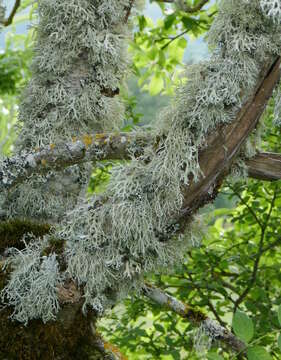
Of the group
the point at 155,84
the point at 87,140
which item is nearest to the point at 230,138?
the point at 87,140

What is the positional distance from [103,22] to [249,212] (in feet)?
4.23

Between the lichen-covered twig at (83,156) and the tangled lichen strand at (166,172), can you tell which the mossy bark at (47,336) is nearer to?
the tangled lichen strand at (166,172)

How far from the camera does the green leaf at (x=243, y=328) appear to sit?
0.89m

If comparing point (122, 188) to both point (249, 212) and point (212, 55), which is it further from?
point (249, 212)

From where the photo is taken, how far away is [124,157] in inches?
51.7

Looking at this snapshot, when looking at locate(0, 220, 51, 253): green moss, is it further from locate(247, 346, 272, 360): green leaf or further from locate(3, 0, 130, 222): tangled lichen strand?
locate(247, 346, 272, 360): green leaf

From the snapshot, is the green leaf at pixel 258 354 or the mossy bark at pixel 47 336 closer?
the green leaf at pixel 258 354

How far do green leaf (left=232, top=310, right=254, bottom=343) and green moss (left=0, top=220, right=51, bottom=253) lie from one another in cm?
69

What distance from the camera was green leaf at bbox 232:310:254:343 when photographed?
35.1 inches

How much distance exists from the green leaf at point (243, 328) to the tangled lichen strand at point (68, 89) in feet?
2.47

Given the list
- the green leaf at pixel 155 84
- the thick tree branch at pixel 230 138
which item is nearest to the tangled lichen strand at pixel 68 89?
the thick tree branch at pixel 230 138

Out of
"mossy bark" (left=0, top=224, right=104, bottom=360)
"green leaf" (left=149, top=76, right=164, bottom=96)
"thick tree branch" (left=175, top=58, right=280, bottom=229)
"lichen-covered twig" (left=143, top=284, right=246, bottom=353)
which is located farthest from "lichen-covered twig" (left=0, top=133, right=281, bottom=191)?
"green leaf" (left=149, top=76, right=164, bottom=96)

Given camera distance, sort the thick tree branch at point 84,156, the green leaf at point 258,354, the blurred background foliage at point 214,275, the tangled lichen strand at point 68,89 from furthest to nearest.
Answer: the blurred background foliage at point 214,275 → the tangled lichen strand at point 68,89 → the thick tree branch at point 84,156 → the green leaf at point 258,354

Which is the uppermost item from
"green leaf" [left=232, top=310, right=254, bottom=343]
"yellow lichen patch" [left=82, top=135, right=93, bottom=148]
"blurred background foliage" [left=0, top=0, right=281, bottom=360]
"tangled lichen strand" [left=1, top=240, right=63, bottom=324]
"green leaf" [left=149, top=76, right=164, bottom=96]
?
"yellow lichen patch" [left=82, top=135, right=93, bottom=148]
